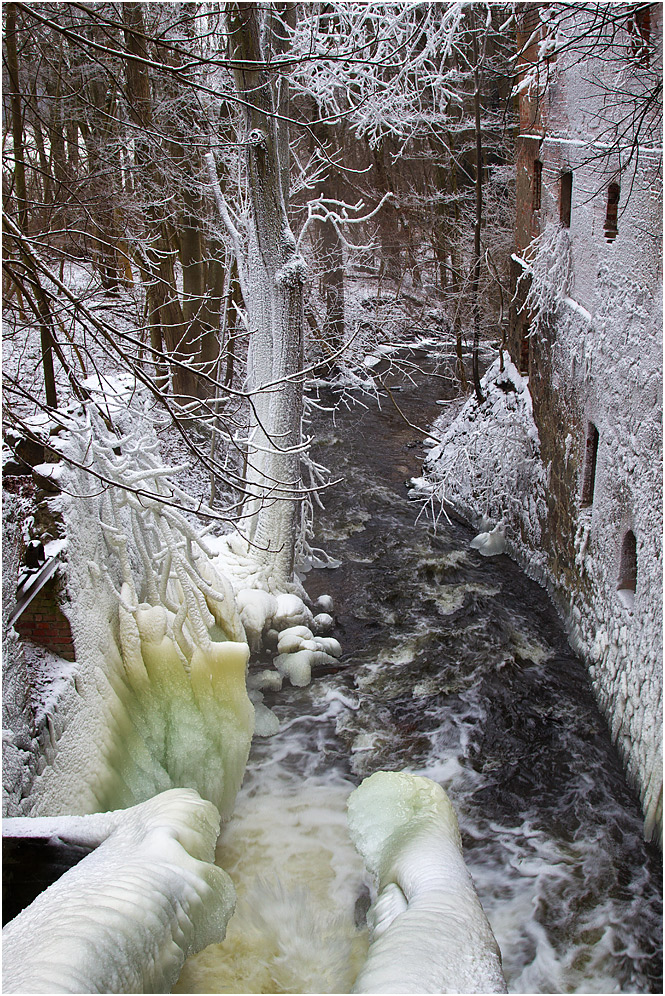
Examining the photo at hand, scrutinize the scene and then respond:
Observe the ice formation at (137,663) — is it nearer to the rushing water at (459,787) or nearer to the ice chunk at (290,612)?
the rushing water at (459,787)

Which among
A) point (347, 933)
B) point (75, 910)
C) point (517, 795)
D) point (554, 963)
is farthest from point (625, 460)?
point (75, 910)

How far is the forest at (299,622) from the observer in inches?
Answer: 159

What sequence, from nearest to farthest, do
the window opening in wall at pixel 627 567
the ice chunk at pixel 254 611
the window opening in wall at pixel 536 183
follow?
1. the window opening in wall at pixel 627 567
2. the ice chunk at pixel 254 611
3. the window opening in wall at pixel 536 183

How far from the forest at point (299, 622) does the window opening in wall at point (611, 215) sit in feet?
0.09

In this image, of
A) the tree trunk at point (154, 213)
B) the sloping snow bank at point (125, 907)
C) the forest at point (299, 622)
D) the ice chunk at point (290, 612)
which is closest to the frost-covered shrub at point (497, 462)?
the forest at point (299, 622)

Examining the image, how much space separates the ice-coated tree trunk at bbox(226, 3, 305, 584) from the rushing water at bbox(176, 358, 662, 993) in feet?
5.15

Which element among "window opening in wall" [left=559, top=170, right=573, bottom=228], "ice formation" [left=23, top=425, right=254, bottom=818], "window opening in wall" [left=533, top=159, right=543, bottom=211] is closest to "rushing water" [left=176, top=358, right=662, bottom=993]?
"ice formation" [left=23, top=425, right=254, bottom=818]

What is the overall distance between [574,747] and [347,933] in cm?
322

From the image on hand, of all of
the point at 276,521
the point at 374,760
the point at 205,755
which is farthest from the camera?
the point at 276,521

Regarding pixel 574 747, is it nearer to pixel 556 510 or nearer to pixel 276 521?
pixel 556 510

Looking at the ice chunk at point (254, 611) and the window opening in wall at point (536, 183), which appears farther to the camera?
the window opening in wall at point (536, 183)

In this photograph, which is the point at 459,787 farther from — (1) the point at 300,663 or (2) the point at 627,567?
(2) the point at 627,567

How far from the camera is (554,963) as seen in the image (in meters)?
5.27

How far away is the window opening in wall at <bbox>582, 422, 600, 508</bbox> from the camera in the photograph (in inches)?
356
